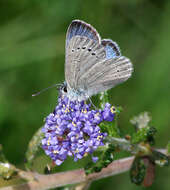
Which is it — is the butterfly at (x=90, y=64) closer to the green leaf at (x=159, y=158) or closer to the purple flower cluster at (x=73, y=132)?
the purple flower cluster at (x=73, y=132)

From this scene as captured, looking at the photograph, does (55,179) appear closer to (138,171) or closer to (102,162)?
(102,162)

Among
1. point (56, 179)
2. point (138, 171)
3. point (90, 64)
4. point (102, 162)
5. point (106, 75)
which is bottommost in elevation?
point (138, 171)

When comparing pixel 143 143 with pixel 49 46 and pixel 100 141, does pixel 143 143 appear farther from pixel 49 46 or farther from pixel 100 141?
pixel 49 46

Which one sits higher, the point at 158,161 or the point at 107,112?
the point at 107,112

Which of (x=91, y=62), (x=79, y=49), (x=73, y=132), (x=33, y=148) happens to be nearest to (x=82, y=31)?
(x=79, y=49)

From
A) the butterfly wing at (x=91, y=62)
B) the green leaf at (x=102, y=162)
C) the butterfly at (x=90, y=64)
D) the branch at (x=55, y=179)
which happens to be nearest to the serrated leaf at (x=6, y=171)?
the branch at (x=55, y=179)

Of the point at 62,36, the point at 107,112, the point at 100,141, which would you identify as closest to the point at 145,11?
the point at 62,36

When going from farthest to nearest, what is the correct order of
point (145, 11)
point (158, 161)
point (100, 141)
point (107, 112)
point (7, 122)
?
1. point (145, 11)
2. point (7, 122)
3. point (158, 161)
4. point (107, 112)
5. point (100, 141)
